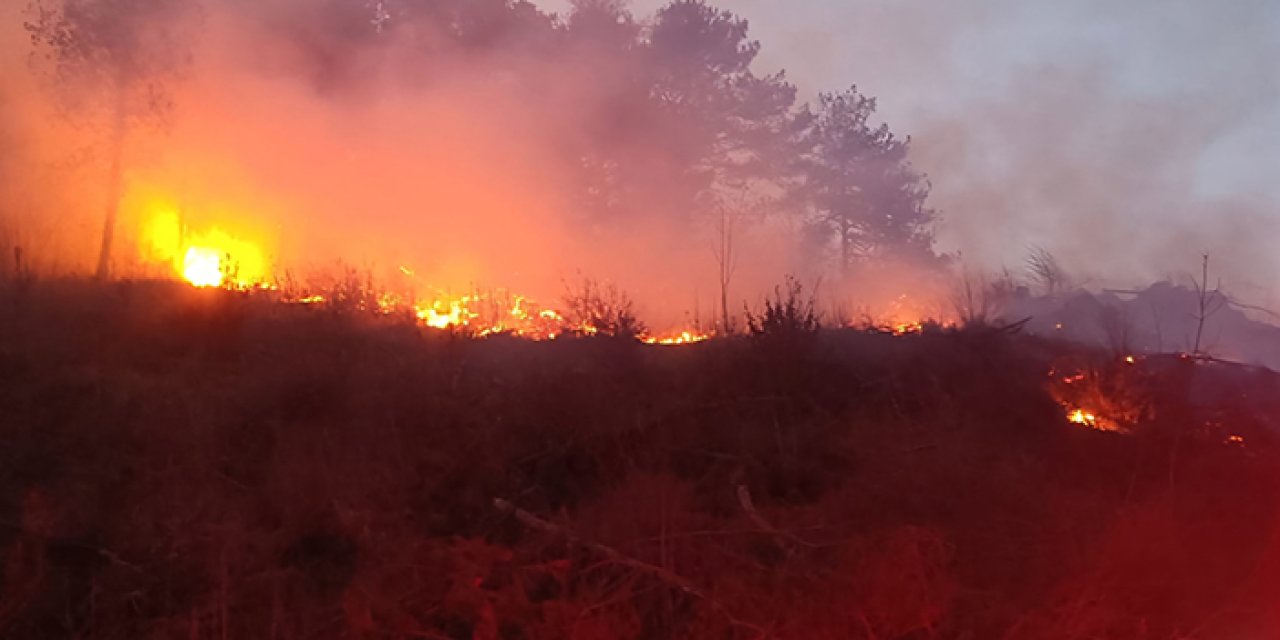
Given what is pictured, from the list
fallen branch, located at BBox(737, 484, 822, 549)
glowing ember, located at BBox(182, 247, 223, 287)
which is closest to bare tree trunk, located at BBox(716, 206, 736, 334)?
glowing ember, located at BBox(182, 247, 223, 287)

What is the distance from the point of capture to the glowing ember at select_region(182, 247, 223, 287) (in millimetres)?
15680

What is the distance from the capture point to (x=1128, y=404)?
1054cm

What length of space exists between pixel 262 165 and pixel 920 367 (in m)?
14.7

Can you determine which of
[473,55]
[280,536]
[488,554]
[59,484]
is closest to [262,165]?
[473,55]

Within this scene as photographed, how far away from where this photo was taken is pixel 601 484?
9141 millimetres

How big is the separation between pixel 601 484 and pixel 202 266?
10848 mm

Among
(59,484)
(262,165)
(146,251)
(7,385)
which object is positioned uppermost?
(262,165)

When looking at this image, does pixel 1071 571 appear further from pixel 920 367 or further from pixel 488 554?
pixel 920 367

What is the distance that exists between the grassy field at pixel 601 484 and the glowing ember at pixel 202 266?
6.86ft

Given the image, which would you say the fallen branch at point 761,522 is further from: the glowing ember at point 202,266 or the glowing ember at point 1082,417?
the glowing ember at point 202,266

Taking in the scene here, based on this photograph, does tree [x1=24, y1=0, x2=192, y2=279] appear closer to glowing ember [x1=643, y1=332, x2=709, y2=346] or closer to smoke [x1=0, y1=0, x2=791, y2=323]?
smoke [x1=0, y1=0, x2=791, y2=323]

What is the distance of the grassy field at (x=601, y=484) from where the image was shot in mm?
6703

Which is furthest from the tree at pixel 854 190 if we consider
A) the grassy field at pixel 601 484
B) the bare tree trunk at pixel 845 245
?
the grassy field at pixel 601 484

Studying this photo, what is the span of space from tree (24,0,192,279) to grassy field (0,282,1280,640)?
262 inches
